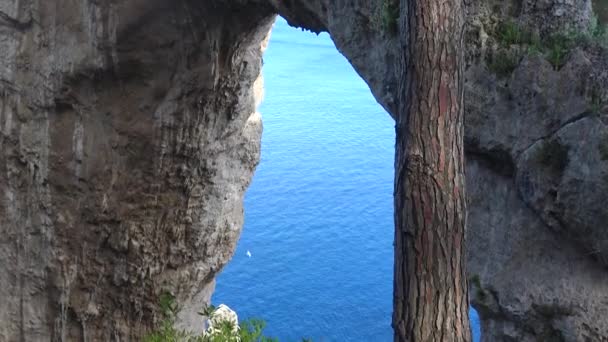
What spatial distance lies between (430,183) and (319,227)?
16.0 meters

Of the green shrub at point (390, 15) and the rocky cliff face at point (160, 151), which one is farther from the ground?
the green shrub at point (390, 15)

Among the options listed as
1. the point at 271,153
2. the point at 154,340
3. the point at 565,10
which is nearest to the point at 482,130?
the point at 565,10

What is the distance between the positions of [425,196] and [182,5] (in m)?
4.24

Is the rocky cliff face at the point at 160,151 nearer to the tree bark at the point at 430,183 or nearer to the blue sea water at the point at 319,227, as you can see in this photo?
the tree bark at the point at 430,183

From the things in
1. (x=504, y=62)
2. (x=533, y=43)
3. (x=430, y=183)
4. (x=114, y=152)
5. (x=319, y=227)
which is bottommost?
(x=319, y=227)

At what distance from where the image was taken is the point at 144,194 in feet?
24.3

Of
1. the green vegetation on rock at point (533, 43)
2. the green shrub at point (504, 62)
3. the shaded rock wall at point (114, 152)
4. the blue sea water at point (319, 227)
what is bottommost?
the blue sea water at point (319, 227)

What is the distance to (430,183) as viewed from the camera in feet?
9.27

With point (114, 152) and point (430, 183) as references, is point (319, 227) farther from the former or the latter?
point (430, 183)

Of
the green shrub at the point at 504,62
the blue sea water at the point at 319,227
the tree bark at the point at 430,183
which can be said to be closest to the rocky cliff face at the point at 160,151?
the green shrub at the point at 504,62

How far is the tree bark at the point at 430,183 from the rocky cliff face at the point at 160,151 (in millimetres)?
1178

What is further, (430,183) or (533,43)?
(533,43)

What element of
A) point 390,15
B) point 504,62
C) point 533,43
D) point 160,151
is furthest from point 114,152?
point 533,43

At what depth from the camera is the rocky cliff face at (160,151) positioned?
4086 mm
